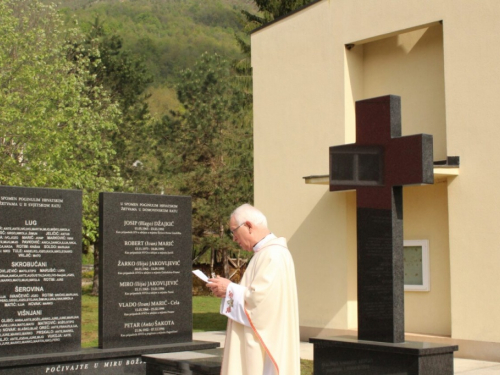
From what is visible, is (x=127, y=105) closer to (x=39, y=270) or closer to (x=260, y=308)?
(x=39, y=270)

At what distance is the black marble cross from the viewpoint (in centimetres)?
820

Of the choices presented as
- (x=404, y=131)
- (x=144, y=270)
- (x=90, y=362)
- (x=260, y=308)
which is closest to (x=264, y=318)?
(x=260, y=308)

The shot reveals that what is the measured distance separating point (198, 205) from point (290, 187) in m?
15.9

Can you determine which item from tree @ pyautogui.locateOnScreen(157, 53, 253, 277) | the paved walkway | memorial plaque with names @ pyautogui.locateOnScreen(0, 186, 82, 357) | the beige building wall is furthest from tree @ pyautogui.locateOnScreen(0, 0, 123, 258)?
tree @ pyautogui.locateOnScreen(157, 53, 253, 277)

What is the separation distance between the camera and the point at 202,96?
106ft

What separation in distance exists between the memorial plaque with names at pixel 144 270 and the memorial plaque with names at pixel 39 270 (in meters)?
0.36

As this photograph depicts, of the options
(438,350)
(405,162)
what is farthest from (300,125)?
(438,350)

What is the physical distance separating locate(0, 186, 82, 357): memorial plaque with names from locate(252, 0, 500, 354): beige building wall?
6463 mm

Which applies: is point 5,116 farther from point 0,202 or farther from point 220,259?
point 220,259

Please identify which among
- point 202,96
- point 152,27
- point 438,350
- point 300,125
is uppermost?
point 152,27

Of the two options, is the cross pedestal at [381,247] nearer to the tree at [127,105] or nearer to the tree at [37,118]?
the tree at [37,118]

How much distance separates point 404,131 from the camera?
13438 mm

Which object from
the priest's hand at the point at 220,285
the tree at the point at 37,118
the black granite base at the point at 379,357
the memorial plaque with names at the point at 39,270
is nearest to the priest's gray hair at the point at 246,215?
the priest's hand at the point at 220,285

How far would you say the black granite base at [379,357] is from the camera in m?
7.66
